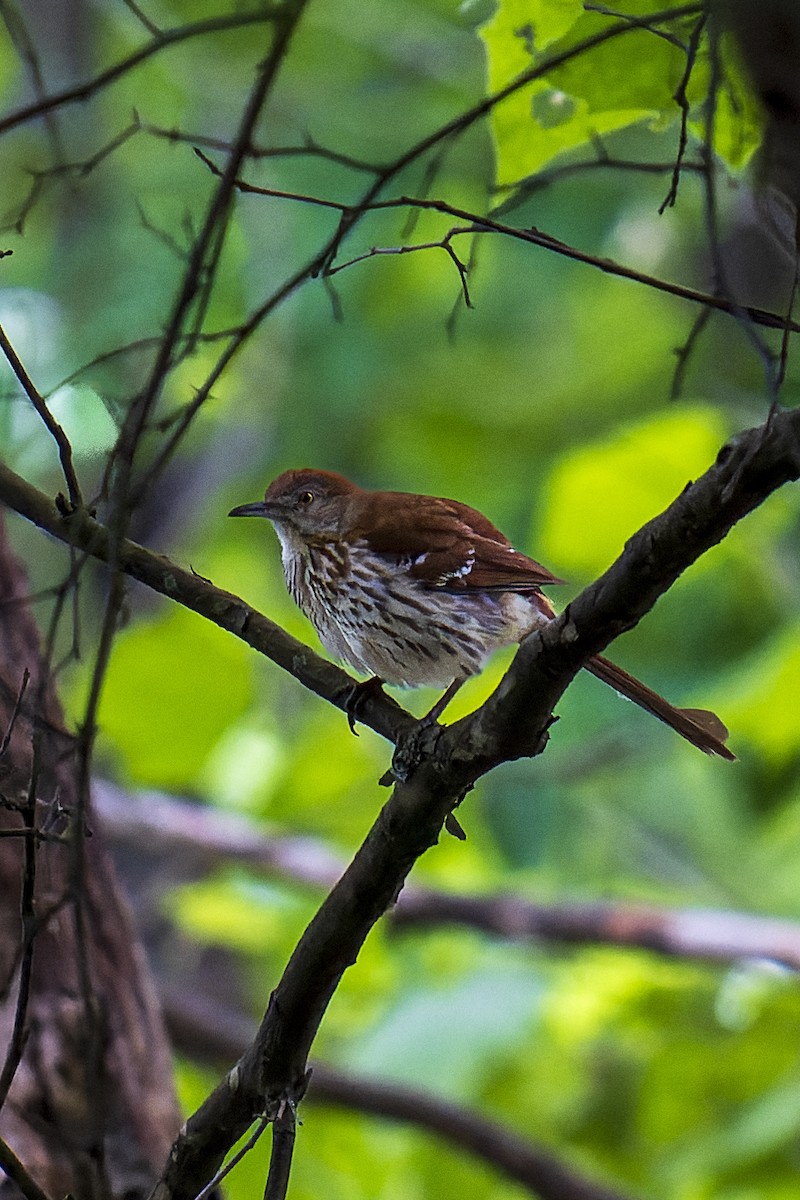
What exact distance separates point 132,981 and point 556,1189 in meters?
1.46

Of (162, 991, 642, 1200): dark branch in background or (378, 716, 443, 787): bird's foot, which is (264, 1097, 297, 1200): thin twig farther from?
(162, 991, 642, 1200): dark branch in background

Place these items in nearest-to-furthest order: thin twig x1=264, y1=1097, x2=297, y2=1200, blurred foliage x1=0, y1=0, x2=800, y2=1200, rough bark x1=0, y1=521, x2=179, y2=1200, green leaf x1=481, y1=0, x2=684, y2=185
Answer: thin twig x1=264, y1=1097, x2=297, y2=1200, green leaf x1=481, y1=0, x2=684, y2=185, rough bark x1=0, y1=521, x2=179, y2=1200, blurred foliage x1=0, y1=0, x2=800, y2=1200

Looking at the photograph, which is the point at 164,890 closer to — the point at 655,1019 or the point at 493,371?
the point at 655,1019

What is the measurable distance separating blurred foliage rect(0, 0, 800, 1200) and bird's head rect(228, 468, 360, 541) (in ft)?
0.99

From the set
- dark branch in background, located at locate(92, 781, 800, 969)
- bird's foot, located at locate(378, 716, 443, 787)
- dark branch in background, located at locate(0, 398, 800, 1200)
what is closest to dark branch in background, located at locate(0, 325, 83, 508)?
dark branch in background, located at locate(0, 398, 800, 1200)

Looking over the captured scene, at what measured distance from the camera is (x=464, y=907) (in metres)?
4.63

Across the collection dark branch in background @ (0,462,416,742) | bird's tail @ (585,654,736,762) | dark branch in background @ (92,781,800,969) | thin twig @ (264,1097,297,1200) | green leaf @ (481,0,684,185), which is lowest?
thin twig @ (264,1097,297,1200)

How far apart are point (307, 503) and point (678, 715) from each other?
1283mm

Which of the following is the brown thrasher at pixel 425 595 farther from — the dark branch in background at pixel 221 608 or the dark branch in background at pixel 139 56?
the dark branch in background at pixel 139 56

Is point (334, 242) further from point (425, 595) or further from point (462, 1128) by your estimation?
point (462, 1128)

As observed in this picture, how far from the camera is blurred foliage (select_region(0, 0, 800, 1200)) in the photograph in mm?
4188

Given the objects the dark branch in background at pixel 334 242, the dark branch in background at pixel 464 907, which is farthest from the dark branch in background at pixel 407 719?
the dark branch in background at pixel 464 907

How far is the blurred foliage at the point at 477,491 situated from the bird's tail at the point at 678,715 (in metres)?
0.78

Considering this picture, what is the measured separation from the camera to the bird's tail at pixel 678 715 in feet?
8.18
